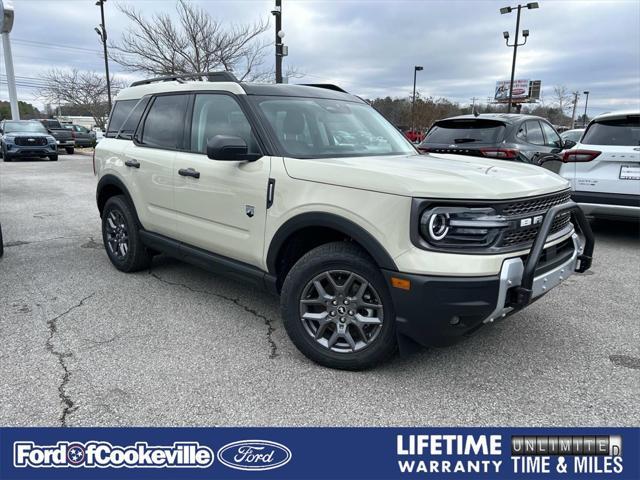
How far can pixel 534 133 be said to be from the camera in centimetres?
798

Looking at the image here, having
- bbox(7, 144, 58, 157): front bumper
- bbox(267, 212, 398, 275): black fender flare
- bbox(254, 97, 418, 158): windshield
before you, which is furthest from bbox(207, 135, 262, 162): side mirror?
bbox(7, 144, 58, 157): front bumper

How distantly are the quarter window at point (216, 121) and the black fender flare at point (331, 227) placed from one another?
0.65 metres

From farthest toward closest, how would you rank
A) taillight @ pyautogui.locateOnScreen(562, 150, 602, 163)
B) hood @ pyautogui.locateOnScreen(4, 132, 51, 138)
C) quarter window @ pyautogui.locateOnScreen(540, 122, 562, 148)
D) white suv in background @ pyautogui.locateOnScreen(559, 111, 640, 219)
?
hood @ pyautogui.locateOnScreen(4, 132, 51, 138) < quarter window @ pyautogui.locateOnScreen(540, 122, 562, 148) < taillight @ pyautogui.locateOnScreen(562, 150, 602, 163) < white suv in background @ pyautogui.locateOnScreen(559, 111, 640, 219)

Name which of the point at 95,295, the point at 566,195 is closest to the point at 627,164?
the point at 566,195

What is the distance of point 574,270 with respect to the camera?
3377mm

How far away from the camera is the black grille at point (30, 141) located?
19.2 meters

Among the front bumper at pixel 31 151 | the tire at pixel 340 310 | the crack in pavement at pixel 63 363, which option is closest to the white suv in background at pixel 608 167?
the tire at pixel 340 310

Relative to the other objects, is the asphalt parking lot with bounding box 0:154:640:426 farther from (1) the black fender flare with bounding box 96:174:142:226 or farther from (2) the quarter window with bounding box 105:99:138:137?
(2) the quarter window with bounding box 105:99:138:137

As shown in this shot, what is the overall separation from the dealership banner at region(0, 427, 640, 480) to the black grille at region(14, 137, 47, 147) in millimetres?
20055

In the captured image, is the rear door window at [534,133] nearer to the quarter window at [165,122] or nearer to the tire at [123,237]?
the quarter window at [165,122]

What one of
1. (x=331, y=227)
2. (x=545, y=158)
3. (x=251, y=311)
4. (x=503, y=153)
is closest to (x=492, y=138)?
(x=503, y=153)

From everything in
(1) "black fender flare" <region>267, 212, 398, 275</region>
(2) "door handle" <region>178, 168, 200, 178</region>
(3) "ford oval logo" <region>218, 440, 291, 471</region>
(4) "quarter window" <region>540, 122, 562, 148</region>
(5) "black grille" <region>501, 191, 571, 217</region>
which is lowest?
(3) "ford oval logo" <region>218, 440, 291, 471</region>

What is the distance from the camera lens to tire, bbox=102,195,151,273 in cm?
491

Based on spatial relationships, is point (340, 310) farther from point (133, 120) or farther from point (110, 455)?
point (133, 120)
